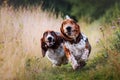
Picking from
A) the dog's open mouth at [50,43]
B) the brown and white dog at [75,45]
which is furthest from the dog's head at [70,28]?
the dog's open mouth at [50,43]

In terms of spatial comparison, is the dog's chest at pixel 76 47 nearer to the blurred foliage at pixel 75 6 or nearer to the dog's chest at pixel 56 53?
the dog's chest at pixel 56 53

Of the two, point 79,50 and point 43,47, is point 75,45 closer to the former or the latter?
point 79,50

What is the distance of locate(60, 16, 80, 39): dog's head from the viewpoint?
7.99 metres

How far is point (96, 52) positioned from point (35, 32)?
70 centimetres

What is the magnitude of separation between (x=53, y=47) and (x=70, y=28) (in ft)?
1.01

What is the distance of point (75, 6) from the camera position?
8.27 metres

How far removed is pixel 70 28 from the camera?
26.2ft

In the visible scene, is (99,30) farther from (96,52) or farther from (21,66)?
(21,66)

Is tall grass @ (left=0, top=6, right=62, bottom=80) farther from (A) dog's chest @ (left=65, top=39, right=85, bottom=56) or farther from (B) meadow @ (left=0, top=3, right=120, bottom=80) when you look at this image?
(A) dog's chest @ (left=65, top=39, right=85, bottom=56)

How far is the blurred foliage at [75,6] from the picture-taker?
8.23 metres

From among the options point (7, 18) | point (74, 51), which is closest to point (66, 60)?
point (74, 51)

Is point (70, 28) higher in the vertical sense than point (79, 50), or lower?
higher

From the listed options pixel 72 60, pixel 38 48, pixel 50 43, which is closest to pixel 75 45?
pixel 72 60

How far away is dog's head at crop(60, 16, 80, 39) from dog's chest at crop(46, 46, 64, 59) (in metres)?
0.20
